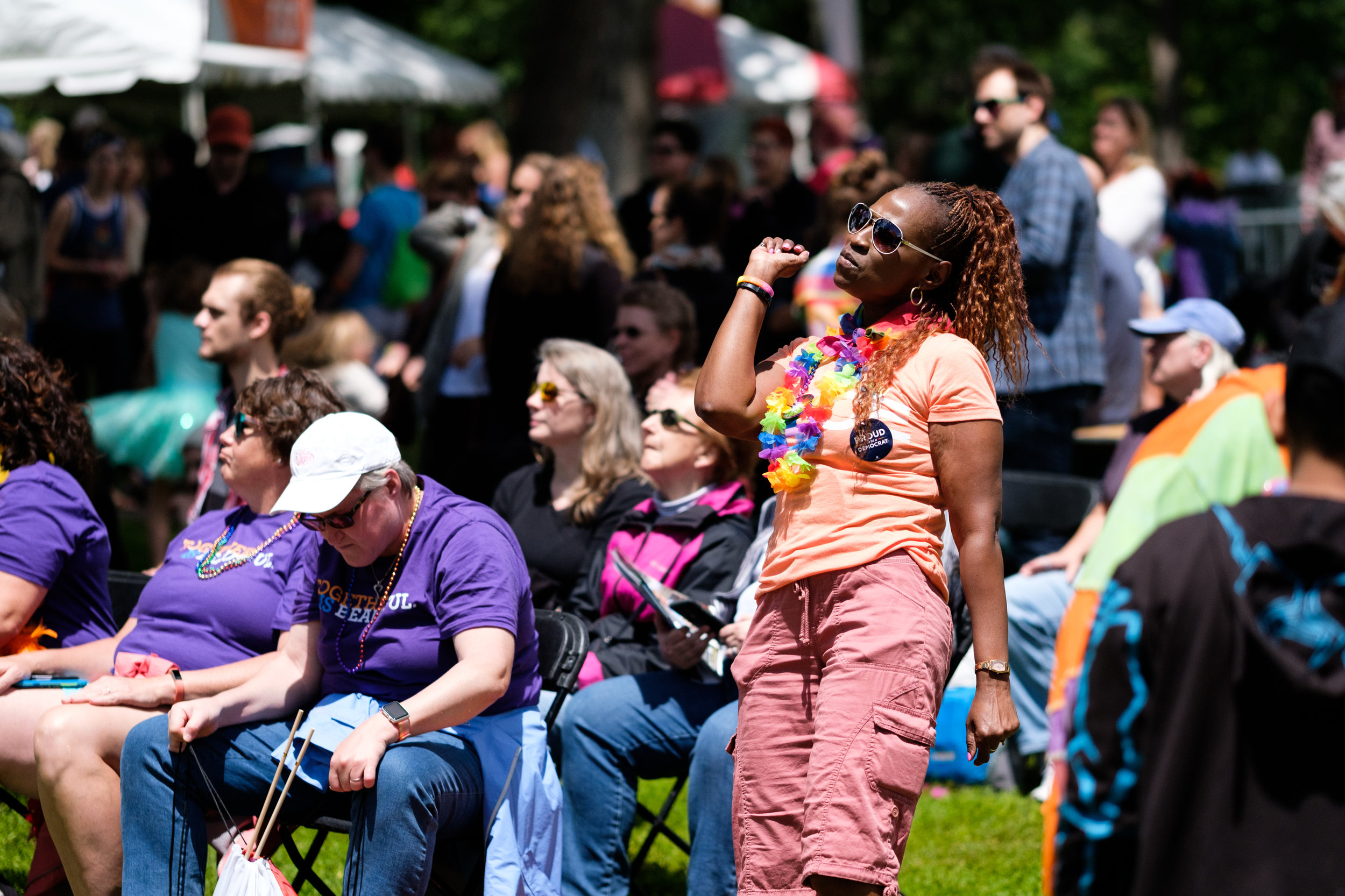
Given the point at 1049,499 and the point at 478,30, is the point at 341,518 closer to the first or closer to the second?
the point at 1049,499

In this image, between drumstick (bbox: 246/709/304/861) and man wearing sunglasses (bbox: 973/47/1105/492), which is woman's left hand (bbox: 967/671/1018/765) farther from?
man wearing sunglasses (bbox: 973/47/1105/492)

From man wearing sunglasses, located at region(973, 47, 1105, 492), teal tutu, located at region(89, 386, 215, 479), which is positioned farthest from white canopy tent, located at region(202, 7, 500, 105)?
man wearing sunglasses, located at region(973, 47, 1105, 492)

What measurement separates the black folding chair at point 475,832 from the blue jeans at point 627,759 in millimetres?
149

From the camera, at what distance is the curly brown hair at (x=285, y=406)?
12.5 feet

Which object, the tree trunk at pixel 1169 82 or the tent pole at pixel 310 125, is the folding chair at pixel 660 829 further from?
the tree trunk at pixel 1169 82

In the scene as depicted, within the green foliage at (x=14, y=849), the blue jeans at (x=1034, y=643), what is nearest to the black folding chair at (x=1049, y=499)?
the blue jeans at (x=1034, y=643)

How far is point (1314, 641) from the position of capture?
172 cm

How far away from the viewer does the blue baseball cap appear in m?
4.78

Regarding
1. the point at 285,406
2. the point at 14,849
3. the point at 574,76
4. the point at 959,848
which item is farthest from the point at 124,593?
the point at 574,76

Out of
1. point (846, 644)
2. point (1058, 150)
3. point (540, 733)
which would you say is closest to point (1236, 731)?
point (846, 644)

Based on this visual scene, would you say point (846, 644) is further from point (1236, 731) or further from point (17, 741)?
point (17, 741)

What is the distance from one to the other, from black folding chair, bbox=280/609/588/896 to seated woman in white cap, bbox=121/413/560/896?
0.25ft

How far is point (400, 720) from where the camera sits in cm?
312

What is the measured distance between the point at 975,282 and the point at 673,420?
1.47 metres
